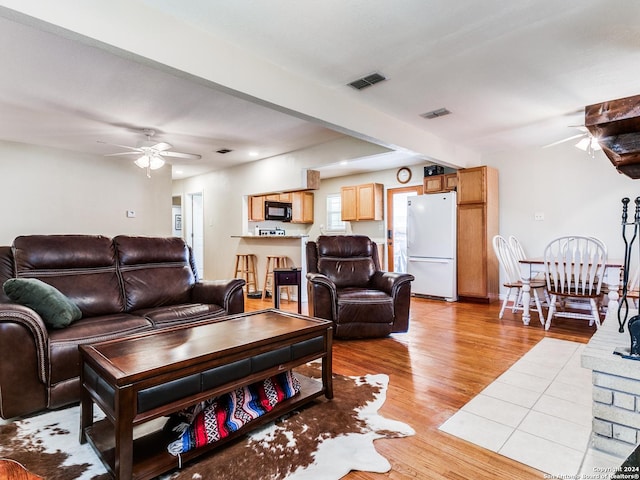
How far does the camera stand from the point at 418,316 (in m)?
4.47

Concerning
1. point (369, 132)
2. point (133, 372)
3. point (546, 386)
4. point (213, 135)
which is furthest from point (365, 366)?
point (213, 135)

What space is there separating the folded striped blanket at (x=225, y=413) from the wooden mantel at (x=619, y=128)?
6.14 feet

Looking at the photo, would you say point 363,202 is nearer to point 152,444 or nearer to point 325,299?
point 325,299

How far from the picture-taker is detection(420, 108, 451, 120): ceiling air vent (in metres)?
3.81

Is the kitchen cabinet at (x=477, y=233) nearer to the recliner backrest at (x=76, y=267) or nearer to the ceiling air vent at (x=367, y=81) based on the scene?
the ceiling air vent at (x=367, y=81)

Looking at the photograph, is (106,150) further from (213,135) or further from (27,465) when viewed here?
(27,465)

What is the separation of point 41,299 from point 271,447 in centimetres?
168

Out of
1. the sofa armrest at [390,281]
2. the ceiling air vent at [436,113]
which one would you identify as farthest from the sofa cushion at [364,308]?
the ceiling air vent at [436,113]

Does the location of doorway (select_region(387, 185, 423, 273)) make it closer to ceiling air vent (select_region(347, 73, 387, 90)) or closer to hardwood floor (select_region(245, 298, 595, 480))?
hardwood floor (select_region(245, 298, 595, 480))

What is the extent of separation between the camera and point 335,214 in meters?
7.56

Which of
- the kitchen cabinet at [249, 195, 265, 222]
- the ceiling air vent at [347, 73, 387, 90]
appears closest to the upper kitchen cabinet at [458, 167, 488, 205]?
the ceiling air vent at [347, 73, 387, 90]

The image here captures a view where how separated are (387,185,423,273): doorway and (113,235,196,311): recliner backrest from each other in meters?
4.28

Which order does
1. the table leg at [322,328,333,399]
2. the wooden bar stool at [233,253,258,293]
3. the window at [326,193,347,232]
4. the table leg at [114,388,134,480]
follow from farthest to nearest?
the window at [326,193,347,232], the wooden bar stool at [233,253,258,293], the table leg at [322,328,333,399], the table leg at [114,388,134,480]

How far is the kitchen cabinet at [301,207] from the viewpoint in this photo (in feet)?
22.7
